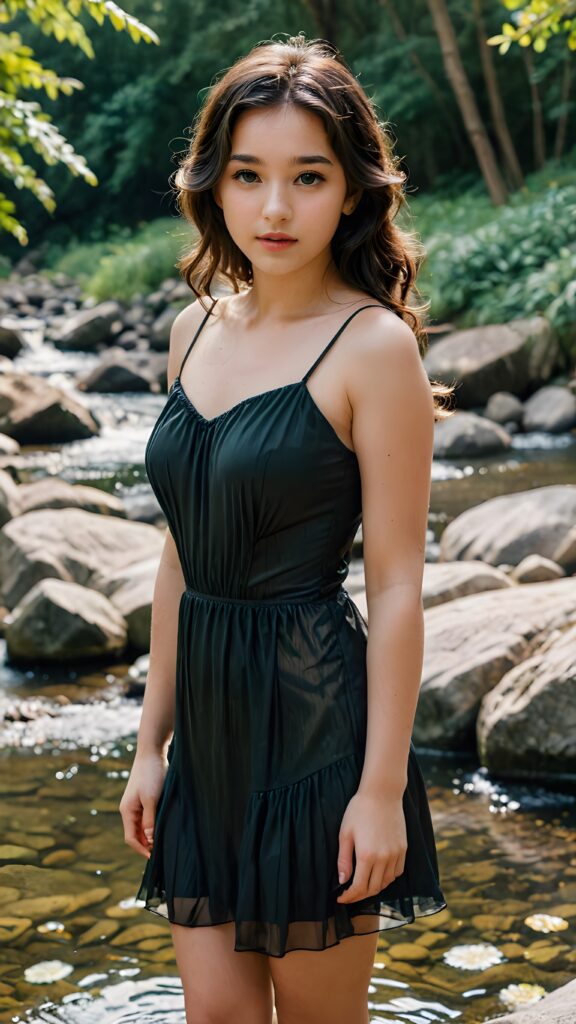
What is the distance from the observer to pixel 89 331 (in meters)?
17.8

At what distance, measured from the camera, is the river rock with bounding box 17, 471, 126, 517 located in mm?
8164

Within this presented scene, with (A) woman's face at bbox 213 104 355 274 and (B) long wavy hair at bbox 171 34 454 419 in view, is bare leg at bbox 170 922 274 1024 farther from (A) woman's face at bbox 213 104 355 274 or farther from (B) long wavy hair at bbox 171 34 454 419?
(A) woman's face at bbox 213 104 355 274

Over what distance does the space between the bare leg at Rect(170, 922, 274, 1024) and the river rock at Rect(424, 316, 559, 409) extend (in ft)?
34.8

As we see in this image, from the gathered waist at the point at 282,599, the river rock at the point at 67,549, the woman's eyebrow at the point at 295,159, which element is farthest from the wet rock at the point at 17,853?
the woman's eyebrow at the point at 295,159

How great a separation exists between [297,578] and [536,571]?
473cm

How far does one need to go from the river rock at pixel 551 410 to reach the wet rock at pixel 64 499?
4.60m

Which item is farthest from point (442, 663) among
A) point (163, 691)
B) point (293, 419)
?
point (293, 419)

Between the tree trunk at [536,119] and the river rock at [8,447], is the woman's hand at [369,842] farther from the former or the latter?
the tree trunk at [536,119]

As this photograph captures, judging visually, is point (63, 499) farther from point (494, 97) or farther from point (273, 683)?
point (494, 97)

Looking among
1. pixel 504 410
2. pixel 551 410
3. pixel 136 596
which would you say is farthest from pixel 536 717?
pixel 504 410

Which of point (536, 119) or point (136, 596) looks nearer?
point (136, 596)

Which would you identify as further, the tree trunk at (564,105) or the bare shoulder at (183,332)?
the tree trunk at (564,105)

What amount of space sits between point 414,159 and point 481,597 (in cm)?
1708

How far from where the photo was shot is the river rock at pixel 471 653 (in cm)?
491
